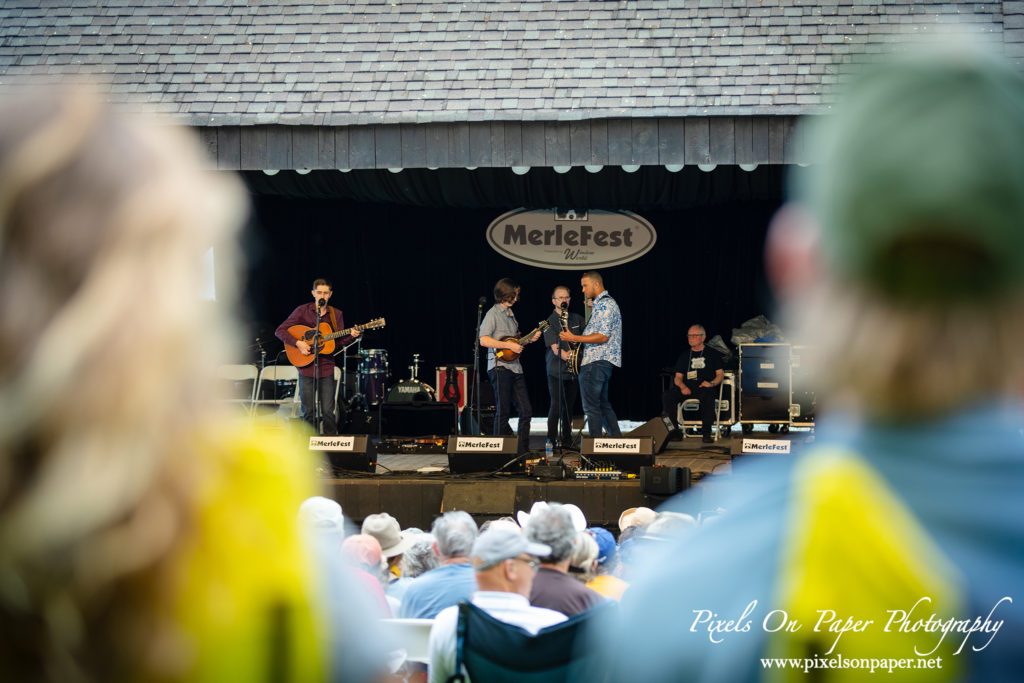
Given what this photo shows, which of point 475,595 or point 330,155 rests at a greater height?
point 330,155

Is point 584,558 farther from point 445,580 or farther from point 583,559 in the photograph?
point 445,580

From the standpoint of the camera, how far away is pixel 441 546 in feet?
12.6

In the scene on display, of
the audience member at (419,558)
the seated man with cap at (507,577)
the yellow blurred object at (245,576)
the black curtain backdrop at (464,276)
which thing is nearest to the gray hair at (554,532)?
the seated man with cap at (507,577)

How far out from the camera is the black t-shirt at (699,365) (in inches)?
502

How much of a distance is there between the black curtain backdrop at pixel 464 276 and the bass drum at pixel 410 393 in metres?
2.31

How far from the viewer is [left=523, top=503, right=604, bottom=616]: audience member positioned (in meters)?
3.18

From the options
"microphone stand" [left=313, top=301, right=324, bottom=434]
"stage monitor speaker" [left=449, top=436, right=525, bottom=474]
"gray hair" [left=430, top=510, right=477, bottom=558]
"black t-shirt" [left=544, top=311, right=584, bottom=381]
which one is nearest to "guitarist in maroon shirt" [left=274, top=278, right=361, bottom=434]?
"microphone stand" [left=313, top=301, right=324, bottom=434]

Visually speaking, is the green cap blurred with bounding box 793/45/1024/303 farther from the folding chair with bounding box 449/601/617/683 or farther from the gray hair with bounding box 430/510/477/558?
the gray hair with bounding box 430/510/477/558

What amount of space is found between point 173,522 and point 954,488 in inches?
23.5

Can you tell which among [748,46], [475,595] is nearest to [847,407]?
[475,595]

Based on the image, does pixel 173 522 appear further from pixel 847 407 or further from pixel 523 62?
pixel 523 62

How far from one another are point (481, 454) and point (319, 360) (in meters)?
3.23

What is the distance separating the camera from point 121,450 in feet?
2.29

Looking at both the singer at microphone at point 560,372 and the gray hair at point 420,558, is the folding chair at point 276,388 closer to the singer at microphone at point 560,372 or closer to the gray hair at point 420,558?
the singer at microphone at point 560,372
